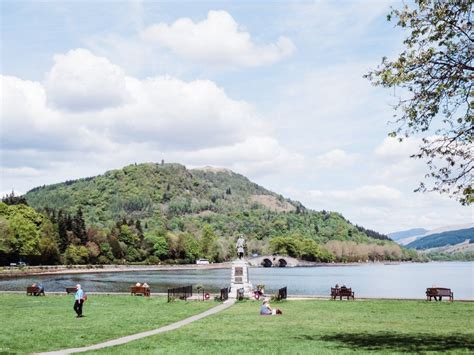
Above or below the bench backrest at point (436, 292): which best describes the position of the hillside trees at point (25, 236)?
above


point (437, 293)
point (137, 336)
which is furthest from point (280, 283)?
point (137, 336)

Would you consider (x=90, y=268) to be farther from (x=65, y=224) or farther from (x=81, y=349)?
(x=81, y=349)

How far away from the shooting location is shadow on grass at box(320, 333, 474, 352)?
1733cm

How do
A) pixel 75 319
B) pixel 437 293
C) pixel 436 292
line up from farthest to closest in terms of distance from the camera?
pixel 437 293
pixel 436 292
pixel 75 319

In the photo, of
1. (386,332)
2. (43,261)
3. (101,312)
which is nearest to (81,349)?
(386,332)

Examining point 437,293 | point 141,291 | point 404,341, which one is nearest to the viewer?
point 404,341

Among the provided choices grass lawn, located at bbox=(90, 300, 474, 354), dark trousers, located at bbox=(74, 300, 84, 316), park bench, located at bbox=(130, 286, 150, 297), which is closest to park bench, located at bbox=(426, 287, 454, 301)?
grass lawn, located at bbox=(90, 300, 474, 354)

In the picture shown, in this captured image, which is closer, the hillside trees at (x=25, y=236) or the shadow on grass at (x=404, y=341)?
the shadow on grass at (x=404, y=341)

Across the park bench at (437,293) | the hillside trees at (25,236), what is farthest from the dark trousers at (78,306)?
the hillside trees at (25,236)

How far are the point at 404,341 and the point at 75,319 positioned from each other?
54.3 feet

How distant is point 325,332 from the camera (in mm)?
21875

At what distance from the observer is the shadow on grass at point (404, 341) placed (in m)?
17.3

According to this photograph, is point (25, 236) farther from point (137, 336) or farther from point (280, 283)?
point (137, 336)

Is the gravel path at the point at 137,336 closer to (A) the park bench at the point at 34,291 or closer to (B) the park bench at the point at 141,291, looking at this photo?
(B) the park bench at the point at 141,291
